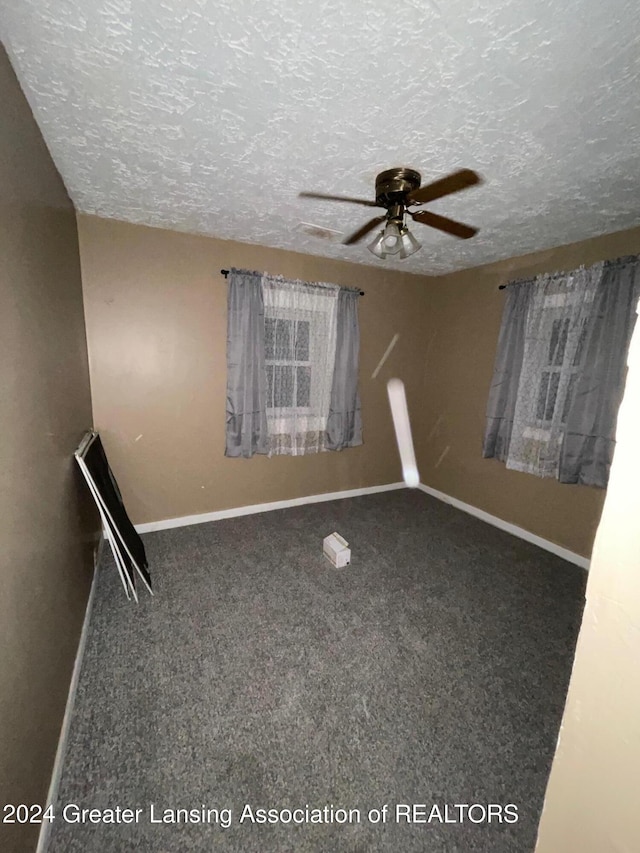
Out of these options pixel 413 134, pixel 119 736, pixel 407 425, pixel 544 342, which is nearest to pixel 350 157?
pixel 413 134

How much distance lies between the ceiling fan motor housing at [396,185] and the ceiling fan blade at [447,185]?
0.04 metres

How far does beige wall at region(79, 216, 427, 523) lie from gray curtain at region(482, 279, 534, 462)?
4.06ft

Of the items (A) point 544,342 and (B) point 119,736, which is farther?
(A) point 544,342

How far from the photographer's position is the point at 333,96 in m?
1.18

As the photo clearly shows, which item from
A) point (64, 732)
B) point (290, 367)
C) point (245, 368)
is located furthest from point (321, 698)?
point (290, 367)

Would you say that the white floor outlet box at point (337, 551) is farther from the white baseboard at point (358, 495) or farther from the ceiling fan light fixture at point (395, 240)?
the ceiling fan light fixture at point (395, 240)

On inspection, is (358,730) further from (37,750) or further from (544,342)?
(544,342)

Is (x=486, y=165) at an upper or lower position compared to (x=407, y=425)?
upper

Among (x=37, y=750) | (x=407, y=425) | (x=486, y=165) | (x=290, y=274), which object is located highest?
(x=486, y=165)

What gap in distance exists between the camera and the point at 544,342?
266 cm

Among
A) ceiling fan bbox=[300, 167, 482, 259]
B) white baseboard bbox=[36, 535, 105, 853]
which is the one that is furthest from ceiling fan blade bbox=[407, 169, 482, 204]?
white baseboard bbox=[36, 535, 105, 853]

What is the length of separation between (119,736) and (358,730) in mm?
922

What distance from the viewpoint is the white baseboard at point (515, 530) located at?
8.52 ft

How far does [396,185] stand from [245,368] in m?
1.73
